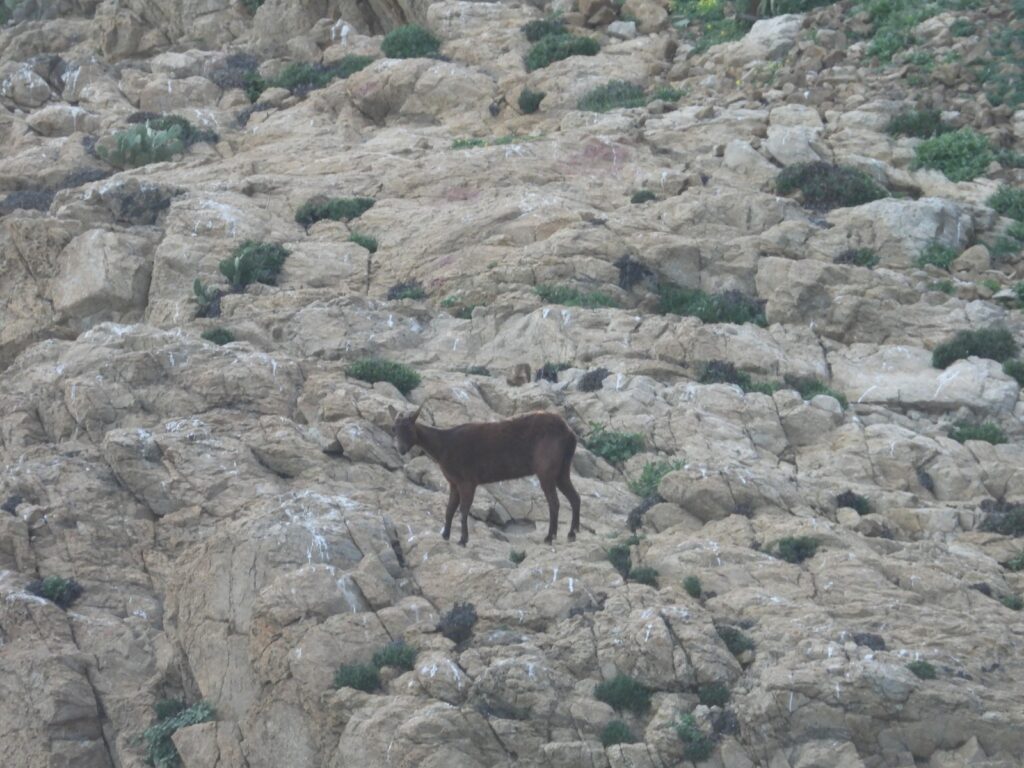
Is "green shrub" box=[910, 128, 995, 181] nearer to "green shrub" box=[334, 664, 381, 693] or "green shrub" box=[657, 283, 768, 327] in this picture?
"green shrub" box=[657, 283, 768, 327]

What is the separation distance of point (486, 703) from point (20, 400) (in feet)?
32.3

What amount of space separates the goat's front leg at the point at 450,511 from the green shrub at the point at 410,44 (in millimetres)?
20086

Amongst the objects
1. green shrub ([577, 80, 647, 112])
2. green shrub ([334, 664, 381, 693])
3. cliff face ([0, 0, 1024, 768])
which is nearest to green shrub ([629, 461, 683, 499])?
cliff face ([0, 0, 1024, 768])

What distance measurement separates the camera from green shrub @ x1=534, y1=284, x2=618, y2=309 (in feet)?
82.1

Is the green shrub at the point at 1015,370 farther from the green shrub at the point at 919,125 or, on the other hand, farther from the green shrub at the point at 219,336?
the green shrub at the point at 219,336

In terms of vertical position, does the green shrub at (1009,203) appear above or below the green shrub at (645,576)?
below

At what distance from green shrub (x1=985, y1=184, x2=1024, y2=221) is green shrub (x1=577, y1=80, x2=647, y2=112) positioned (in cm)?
780

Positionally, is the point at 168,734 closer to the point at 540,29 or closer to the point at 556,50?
the point at 556,50

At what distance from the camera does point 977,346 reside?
24453 millimetres

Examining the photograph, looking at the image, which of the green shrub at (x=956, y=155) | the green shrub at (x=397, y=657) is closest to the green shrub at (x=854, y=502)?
the green shrub at (x=397, y=657)

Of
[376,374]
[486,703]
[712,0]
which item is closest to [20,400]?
[376,374]

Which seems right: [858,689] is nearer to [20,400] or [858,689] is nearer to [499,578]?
[499,578]

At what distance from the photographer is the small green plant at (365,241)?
91.2 feet

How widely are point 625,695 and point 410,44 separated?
2411 cm
